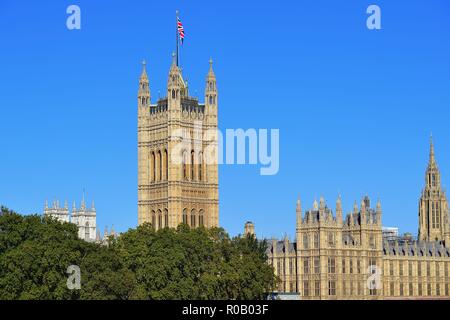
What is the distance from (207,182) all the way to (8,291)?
245 feet

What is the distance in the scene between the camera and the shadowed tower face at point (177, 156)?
151 meters

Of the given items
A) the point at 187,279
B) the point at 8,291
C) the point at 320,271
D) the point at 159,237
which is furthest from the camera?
the point at 320,271

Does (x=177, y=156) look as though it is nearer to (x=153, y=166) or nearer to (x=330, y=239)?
(x=153, y=166)

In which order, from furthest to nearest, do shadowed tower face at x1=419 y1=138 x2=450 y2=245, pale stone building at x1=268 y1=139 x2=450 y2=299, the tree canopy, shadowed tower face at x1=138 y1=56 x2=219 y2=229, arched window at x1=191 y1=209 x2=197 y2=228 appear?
1. shadowed tower face at x1=419 y1=138 x2=450 y2=245
2. arched window at x1=191 y1=209 x2=197 y2=228
3. shadowed tower face at x1=138 y1=56 x2=219 y2=229
4. pale stone building at x1=268 y1=139 x2=450 y2=299
5. the tree canopy

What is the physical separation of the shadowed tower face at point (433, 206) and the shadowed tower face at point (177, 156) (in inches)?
1595

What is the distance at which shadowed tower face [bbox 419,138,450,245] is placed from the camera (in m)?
178

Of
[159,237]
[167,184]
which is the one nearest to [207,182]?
[167,184]

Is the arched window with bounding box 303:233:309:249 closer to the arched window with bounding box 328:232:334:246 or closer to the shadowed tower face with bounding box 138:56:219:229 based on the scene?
the arched window with bounding box 328:232:334:246

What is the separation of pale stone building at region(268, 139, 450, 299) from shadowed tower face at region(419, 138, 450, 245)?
1567 centimetres

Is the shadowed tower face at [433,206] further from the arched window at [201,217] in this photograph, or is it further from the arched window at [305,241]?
the arched window at [201,217]

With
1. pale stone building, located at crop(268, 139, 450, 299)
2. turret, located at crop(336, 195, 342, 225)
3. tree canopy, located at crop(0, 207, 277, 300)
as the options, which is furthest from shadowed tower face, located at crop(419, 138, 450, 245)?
tree canopy, located at crop(0, 207, 277, 300)

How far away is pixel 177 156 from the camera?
495ft
